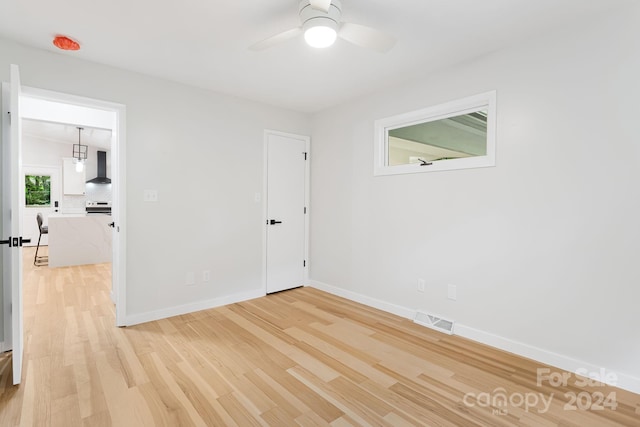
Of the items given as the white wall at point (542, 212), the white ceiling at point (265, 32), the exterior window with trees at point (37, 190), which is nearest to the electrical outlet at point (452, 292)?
the white wall at point (542, 212)

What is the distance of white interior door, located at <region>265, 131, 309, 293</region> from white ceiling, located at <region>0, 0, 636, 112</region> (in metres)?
1.11

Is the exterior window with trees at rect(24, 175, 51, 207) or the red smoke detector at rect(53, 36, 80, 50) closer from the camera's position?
the red smoke detector at rect(53, 36, 80, 50)

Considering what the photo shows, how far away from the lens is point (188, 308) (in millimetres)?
3463

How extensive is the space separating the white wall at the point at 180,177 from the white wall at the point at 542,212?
171 cm

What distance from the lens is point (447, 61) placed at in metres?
2.81

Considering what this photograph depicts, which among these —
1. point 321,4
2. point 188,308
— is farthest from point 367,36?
point 188,308

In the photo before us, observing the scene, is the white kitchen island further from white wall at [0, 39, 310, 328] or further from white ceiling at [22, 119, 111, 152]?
white wall at [0, 39, 310, 328]

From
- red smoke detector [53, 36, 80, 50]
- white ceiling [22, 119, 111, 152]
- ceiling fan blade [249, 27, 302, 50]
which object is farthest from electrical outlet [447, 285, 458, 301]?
white ceiling [22, 119, 111, 152]

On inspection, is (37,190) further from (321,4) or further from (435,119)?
(435,119)

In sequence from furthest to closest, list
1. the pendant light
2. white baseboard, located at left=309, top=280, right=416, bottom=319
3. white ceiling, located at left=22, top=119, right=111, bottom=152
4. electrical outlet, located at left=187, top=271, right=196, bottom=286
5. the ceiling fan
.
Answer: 1. the pendant light
2. white ceiling, located at left=22, top=119, right=111, bottom=152
3. electrical outlet, located at left=187, top=271, right=196, bottom=286
4. white baseboard, located at left=309, top=280, right=416, bottom=319
5. the ceiling fan

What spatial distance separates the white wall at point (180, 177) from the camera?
9.50ft

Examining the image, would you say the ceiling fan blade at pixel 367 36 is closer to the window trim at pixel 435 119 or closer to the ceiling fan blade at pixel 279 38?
the ceiling fan blade at pixel 279 38

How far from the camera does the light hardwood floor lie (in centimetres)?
179

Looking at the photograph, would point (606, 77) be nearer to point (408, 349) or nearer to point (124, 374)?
point (408, 349)
